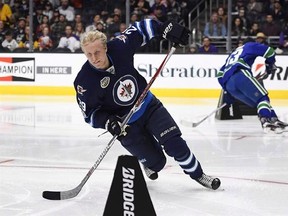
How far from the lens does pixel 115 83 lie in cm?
367

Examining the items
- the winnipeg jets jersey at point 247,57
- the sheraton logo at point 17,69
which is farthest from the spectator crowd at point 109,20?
the winnipeg jets jersey at point 247,57

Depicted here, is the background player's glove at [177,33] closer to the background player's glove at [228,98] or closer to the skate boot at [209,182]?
the skate boot at [209,182]

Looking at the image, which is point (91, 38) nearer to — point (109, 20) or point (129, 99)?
point (129, 99)

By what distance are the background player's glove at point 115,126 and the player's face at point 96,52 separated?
29 centimetres

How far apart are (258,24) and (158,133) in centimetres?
784

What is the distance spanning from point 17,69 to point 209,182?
798 centimetres

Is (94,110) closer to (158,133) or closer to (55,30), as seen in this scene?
(158,133)

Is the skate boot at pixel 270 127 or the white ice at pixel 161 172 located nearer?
the white ice at pixel 161 172

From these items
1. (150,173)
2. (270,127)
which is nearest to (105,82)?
(150,173)

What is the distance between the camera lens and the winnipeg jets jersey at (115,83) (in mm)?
3625

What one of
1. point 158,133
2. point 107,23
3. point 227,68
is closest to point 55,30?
point 107,23

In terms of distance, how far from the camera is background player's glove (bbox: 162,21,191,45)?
3.78 meters

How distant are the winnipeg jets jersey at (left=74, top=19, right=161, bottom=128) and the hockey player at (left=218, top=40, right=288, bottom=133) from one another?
9.14ft

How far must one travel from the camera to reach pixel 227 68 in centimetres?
683
